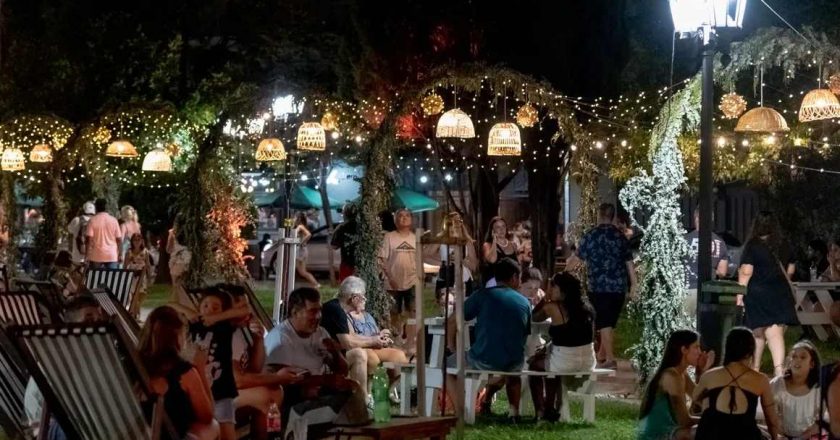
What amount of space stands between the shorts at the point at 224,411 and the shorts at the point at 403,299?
7.40 metres

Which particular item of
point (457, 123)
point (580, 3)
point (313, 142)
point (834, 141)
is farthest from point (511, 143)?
point (580, 3)

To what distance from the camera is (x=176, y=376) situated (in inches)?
273

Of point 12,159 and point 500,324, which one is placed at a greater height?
point 12,159

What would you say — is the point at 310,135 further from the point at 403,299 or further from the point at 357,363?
the point at 357,363

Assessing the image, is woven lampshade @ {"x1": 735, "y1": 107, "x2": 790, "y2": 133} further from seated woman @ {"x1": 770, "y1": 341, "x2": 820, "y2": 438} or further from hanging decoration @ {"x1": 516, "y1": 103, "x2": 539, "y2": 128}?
seated woman @ {"x1": 770, "y1": 341, "x2": 820, "y2": 438}

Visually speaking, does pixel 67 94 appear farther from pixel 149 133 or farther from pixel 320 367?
pixel 320 367

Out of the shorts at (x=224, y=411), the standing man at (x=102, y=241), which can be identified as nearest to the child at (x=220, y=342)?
the shorts at (x=224, y=411)

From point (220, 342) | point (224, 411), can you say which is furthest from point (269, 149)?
point (224, 411)

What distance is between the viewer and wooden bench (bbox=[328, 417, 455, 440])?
736 cm

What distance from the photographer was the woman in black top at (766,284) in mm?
13016

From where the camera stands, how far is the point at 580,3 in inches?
1033

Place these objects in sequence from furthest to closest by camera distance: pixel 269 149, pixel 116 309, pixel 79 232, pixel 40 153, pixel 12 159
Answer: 1. pixel 79 232
2. pixel 12 159
3. pixel 40 153
4. pixel 269 149
5. pixel 116 309

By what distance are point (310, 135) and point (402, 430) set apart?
9.21m

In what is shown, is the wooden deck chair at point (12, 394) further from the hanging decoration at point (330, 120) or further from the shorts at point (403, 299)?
the hanging decoration at point (330, 120)
